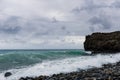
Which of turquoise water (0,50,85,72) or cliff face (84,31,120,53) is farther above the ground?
cliff face (84,31,120,53)

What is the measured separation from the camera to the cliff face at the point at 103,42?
192 feet

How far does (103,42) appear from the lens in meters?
62.0

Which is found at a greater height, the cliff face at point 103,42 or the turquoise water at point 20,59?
the cliff face at point 103,42

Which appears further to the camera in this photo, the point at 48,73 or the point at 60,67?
the point at 60,67

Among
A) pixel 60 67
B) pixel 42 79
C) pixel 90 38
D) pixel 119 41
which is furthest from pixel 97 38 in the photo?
pixel 42 79

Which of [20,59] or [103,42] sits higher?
[103,42]

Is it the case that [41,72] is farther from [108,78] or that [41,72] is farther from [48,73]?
[108,78]

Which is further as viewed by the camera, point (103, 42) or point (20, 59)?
point (103, 42)

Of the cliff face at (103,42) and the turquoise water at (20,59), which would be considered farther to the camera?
the cliff face at (103,42)

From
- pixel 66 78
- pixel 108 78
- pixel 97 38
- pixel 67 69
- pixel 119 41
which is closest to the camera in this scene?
pixel 108 78

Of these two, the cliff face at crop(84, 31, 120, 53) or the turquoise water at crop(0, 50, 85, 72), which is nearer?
the turquoise water at crop(0, 50, 85, 72)

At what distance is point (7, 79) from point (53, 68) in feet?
12.8

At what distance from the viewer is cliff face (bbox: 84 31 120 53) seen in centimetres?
5859

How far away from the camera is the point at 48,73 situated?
24.2 metres
